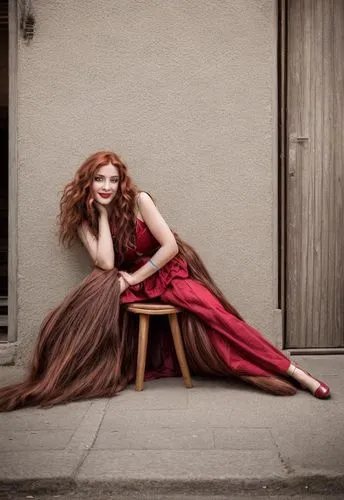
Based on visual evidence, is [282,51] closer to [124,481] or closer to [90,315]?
[90,315]

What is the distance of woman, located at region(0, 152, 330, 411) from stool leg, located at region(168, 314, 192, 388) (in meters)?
0.07

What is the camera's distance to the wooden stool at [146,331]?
4586 millimetres

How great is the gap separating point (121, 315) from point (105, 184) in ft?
2.94

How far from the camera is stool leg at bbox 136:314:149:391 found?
4.60 m

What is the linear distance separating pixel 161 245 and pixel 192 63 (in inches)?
58.0

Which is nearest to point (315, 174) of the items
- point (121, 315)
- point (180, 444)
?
point (121, 315)

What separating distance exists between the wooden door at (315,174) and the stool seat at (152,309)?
1.40 meters

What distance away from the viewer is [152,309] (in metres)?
4.58

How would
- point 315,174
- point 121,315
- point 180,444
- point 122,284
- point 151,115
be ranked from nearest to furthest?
point 180,444 < point 122,284 < point 121,315 < point 151,115 < point 315,174

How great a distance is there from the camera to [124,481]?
10.3ft

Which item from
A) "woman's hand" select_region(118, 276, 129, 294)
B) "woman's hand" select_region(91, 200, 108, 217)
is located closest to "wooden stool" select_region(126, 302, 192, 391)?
"woman's hand" select_region(118, 276, 129, 294)

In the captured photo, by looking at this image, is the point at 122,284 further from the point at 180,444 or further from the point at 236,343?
the point at 180,444

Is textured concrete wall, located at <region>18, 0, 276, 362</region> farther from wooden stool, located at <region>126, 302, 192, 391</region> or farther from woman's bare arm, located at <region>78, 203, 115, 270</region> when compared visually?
wooden stool, located at <region>126, 302, 192, 391</region>

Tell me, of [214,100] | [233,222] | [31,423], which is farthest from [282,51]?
[31,423]
